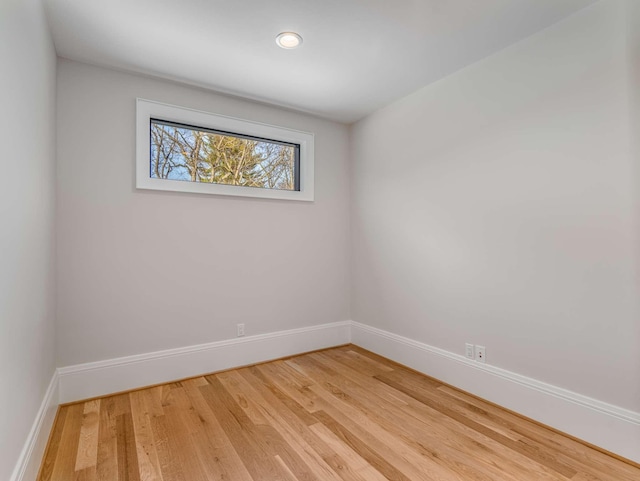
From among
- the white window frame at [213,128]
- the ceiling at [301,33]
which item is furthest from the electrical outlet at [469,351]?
the ceiling at [301,33]

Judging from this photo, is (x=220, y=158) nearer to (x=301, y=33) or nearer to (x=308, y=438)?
(x=301, y=33)

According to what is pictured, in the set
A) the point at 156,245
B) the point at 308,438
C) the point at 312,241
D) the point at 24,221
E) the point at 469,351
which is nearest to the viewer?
the point at 24,221

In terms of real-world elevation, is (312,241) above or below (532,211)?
below

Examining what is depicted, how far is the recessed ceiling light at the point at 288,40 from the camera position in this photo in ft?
7.11

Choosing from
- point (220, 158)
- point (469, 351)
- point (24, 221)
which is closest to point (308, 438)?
point (469, 351)

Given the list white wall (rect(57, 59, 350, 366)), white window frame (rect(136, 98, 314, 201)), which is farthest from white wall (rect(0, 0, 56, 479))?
white window frame (rect(136, 98, 314, 201))

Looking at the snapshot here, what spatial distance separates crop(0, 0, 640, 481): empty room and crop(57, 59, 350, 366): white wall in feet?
0.06

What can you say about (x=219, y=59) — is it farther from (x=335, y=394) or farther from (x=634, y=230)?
(x=634, y=230)

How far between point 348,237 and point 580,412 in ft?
8.01

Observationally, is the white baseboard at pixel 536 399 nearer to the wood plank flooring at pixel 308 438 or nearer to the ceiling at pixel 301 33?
the wood plank flooring at pixel 308 438

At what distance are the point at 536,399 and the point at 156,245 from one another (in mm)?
2911

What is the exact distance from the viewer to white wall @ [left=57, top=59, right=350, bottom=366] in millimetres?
2449

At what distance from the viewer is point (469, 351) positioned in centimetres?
255

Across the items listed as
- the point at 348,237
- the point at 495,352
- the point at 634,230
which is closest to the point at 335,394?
the point at 495,352
